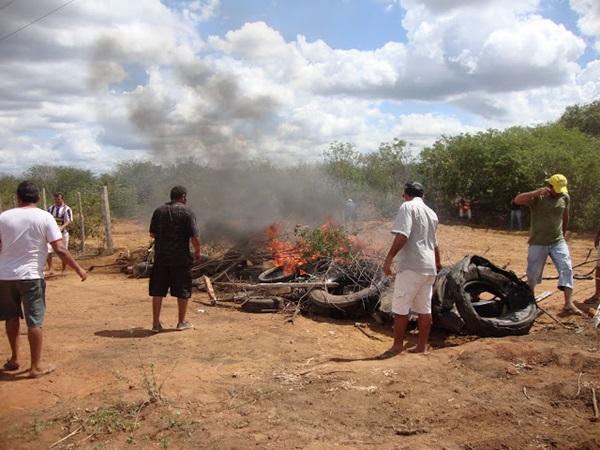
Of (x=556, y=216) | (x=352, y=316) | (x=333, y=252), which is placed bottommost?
(x=352, y=316)

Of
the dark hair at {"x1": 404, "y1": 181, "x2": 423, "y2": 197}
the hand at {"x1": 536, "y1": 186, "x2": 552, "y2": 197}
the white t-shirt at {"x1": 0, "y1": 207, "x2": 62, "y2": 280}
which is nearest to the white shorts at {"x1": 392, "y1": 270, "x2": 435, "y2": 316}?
the dark hair at {"x1": 404, "y1": 181, "x2": 423, "y2": 197}

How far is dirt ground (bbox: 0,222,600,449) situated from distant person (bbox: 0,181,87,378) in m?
0.60

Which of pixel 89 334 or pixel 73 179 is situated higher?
pixel 73 179

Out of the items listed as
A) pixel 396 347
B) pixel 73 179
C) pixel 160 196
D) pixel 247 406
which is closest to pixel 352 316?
pixel 396 347

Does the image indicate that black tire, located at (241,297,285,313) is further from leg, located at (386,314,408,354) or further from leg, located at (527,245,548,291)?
leg, located at (527,245,548,291)

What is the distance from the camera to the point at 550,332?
6070 millimetres

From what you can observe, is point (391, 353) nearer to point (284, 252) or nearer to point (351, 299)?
point (351, 299)

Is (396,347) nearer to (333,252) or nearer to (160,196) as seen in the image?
(333,252)

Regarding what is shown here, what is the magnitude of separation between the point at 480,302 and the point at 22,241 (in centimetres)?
556

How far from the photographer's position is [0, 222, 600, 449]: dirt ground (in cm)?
362

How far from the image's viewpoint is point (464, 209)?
851 inches

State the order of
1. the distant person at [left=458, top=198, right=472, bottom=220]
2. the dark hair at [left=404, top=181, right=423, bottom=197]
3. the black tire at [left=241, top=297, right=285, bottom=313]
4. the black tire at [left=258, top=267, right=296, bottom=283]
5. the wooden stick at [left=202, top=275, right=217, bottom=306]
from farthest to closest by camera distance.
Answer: the distant person at [left=458, top=198, right=472, bottom=220]
the black tire at [left=258, top=267, right=296, bottom=283]
the wooden stick at [left=202, top=275, right=217, bottom=306]
the black tire at [left=241, top=297, right=285, bottom=313]
the dark hair at [left=404, top=181, right=423, bottom=197]

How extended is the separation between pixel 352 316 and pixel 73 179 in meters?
31.6

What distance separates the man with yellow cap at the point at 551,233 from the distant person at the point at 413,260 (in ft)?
6.93
